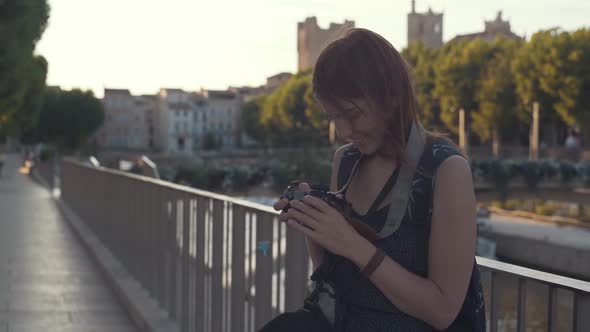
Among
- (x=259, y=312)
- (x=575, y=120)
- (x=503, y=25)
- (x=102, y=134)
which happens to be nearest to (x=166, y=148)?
(x=102, y=134)

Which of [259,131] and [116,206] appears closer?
[116,206]

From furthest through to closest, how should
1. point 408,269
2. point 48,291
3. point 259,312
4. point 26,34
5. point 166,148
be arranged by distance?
1. point 166,148
2. point 26,34
3. point 48,291
4. point 259,312
5. point 408,269

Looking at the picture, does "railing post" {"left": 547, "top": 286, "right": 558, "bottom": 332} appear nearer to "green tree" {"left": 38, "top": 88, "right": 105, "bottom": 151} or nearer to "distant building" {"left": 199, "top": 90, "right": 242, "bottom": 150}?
"green tree" {"left": 38, "top": 88, "right": 105, "bottom": 151}

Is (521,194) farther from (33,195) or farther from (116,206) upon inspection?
(116,206)

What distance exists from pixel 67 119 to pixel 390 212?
96450mm

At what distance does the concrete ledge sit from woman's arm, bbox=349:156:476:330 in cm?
481

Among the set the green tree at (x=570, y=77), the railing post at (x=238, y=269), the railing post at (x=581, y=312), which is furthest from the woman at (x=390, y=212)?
the green tree at (x=570, y=77)

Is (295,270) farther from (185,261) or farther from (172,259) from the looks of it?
(172,259)

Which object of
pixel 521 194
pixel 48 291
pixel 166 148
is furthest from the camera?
pixel 166 148

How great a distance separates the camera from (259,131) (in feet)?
446

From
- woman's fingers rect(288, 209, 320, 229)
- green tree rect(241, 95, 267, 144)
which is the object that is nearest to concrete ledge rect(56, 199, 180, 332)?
woman's fingers rect(288, 209, 320, 229)

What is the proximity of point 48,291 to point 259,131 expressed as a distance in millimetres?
126578

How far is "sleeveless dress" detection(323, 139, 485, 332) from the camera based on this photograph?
1.91 m

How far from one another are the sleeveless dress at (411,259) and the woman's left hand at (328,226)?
0.09 metres
